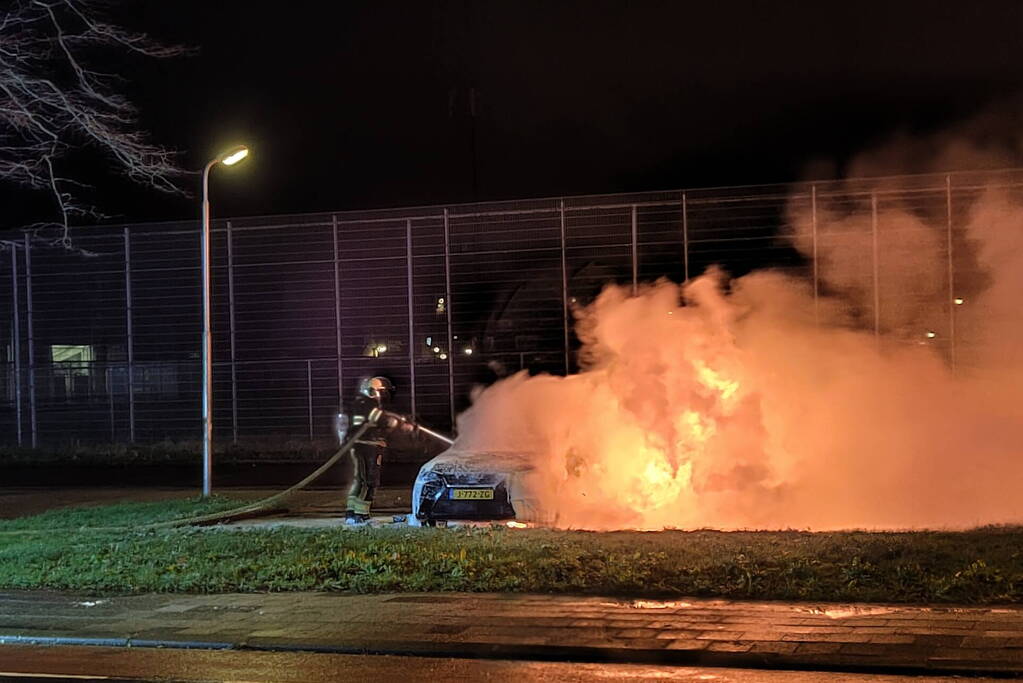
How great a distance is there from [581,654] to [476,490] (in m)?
5.06

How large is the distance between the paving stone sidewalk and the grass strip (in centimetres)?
28

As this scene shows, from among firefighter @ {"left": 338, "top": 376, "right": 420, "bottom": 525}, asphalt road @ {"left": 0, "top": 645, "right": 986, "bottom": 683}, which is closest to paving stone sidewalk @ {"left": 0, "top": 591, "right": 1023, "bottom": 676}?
asphalt road @ {"left": 0, "top": 645, "right": 986, "bottom": 683}

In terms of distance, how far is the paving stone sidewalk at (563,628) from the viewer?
6367 millimetres

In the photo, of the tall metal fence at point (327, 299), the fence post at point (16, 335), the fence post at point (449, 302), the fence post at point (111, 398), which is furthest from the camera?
the fence post at point (16, 335)

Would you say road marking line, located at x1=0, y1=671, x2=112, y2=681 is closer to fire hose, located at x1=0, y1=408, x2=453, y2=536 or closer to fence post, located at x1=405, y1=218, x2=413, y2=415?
fire hose, located at x1=0, y1=408, x2=453, y2=536

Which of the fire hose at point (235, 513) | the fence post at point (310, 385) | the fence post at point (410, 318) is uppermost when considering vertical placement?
the fence post at point (410, 318)

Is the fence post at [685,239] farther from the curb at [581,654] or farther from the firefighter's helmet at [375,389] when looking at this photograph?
the curb at [581,654]

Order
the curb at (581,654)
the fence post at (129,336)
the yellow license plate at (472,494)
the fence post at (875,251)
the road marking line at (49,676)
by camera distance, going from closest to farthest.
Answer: the curb at (581,654) < the road marking line at (49,676) < the yellow license plate at (472,494) < the fence post at (875,251) < the fence post at (129,336)

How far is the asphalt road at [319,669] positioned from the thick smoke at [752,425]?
5.15 meters

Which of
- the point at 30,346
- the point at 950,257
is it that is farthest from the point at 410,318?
the point at 950,257

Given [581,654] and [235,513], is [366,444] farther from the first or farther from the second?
[581,654]

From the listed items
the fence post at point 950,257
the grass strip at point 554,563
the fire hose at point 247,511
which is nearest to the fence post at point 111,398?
the fire hose at point 247,511

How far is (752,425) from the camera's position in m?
13.1

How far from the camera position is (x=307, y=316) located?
27.1m
